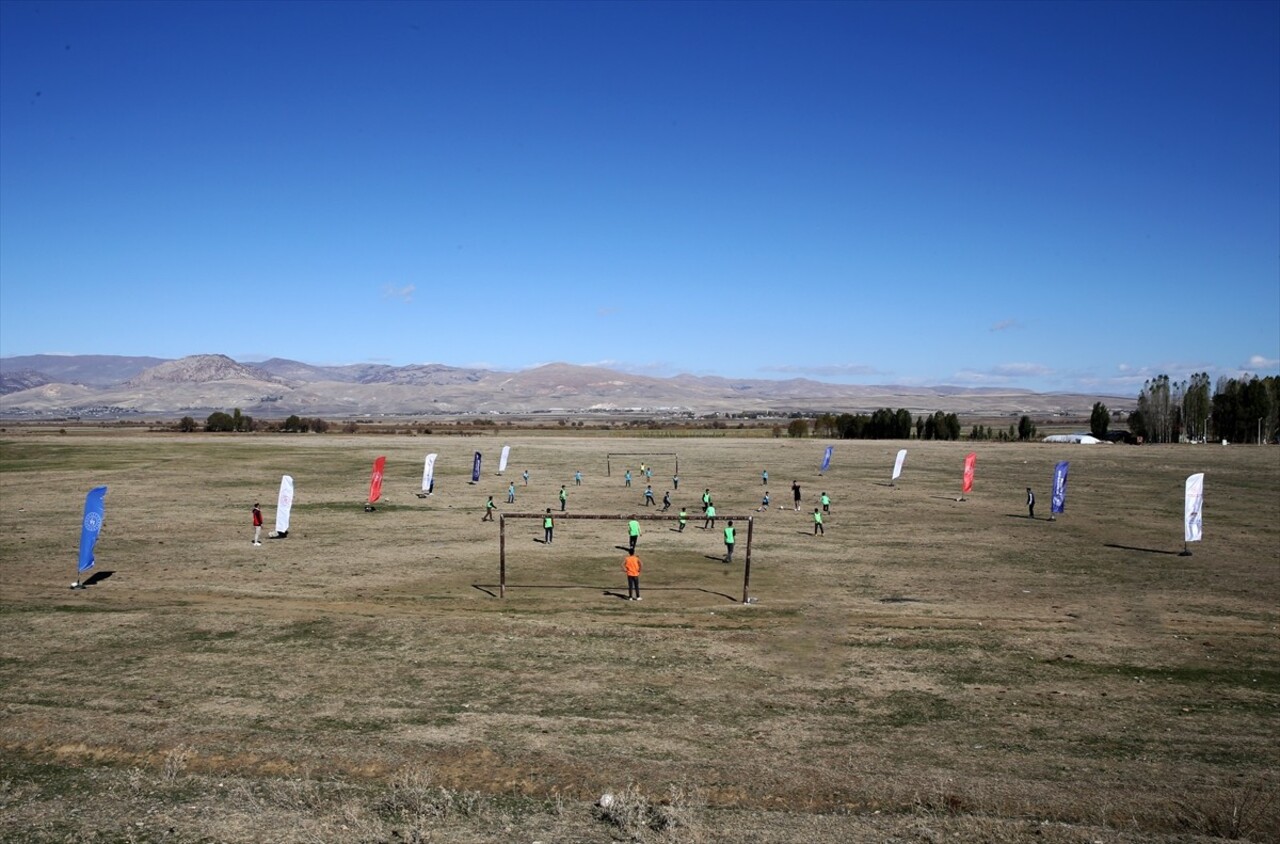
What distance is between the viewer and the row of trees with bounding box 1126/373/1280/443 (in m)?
123

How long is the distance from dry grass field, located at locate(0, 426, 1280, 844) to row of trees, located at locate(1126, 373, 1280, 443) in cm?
9600

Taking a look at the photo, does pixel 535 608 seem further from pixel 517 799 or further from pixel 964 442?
pixel 964 442

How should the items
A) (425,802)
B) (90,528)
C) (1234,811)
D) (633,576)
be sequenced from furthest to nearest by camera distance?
(90,528), (633,576), (425,802), (1234,811)

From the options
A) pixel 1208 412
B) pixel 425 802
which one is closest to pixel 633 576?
pixel 425 802

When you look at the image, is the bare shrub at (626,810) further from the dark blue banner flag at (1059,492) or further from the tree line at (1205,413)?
the tree line at (1205,413)

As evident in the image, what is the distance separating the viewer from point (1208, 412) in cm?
13538

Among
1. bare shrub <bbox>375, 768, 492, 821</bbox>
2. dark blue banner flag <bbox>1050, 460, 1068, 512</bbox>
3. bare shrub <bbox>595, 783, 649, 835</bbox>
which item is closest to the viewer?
bare shrub <bbox>595, 783, 649, 835</bbox>

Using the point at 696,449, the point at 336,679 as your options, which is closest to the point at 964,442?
the point at 696,449

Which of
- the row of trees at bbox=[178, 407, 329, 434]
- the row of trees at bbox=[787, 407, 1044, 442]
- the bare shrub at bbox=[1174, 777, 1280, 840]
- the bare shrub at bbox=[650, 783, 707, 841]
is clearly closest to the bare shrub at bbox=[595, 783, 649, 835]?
the bare shrub at bbox=[650, 783, 707, 841]

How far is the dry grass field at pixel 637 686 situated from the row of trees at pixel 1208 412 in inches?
3779

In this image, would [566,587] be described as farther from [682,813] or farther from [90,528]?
[682,813]

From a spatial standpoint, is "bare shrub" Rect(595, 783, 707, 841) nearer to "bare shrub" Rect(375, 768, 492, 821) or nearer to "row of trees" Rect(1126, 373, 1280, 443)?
"bare shrub" Rect(375, 768, 492, 821)

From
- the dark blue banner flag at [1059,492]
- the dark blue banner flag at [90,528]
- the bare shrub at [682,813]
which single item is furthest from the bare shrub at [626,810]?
the dark blue banner flag at [1059,492]

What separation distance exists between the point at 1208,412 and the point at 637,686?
473 ft
